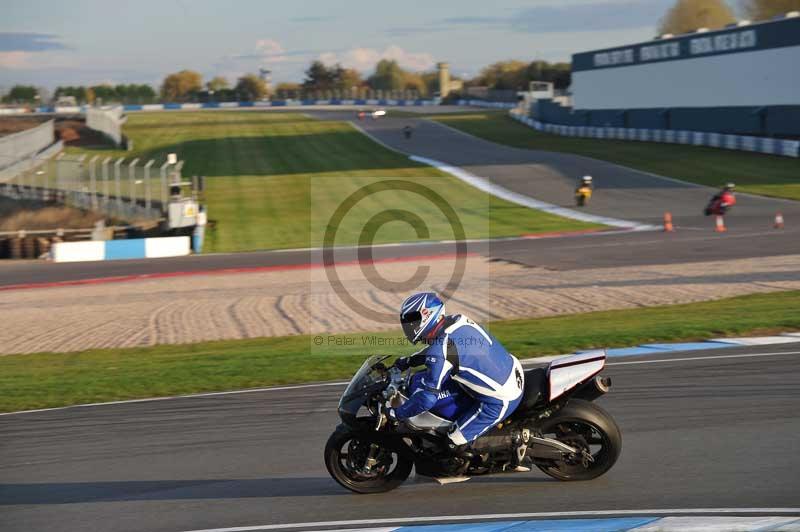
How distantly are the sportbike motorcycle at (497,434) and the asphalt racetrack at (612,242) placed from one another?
1751 centimetres

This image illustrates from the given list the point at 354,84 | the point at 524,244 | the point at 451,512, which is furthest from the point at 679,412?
the point at 354,84

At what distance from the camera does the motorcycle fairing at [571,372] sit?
727 centimetres

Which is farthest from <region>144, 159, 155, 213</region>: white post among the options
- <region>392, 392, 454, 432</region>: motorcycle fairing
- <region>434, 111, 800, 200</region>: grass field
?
<region>392, 392, 454, 432</region>: motorcycle fairing

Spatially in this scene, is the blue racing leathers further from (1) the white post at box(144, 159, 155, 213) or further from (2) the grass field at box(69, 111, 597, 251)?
(1) the white post at box(144, 159, 155, 213)

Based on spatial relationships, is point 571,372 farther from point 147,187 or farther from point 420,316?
point 147,187

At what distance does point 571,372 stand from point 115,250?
2877 centimetres

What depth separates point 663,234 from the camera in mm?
30891

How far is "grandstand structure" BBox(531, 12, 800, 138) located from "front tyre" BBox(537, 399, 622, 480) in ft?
158

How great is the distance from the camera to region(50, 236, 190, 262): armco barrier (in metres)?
33.0

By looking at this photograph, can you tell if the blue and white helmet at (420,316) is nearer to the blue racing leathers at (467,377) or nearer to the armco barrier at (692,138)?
the blue racing leathers at (467,377)

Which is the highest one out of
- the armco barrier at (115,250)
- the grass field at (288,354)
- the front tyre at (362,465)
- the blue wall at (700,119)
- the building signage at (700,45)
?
the building signage at (700,45)

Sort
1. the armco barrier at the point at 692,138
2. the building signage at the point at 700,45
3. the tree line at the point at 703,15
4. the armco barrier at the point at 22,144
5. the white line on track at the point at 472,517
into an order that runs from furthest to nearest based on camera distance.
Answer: the tree line at the point at 703,15
the building signage at the point at 700,45
the armco barrier at the point at 692,138
the armco barrier at the point at 22,144
the white line on track at the point at 472,517

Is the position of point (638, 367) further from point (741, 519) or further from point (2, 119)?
point (2, 119)

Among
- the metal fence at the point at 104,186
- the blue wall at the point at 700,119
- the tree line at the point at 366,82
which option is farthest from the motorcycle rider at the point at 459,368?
the tree line at the point at 366,82
